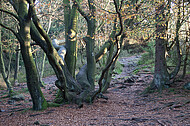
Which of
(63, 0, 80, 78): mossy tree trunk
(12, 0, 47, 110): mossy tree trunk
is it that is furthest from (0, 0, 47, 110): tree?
(63, 0, 80, 78): mossy tree trunk

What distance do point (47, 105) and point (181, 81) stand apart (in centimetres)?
630

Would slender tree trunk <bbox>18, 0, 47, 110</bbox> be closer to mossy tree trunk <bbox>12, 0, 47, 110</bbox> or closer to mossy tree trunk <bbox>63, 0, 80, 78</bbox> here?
mossy tree trunk <bbox>12, 0, 47, 110</bbox>

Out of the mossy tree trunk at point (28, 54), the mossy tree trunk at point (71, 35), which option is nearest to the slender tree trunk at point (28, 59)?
the mossy tree trunk at point (28, 54)

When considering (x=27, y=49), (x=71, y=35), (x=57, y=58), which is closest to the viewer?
(x=27, y=49)

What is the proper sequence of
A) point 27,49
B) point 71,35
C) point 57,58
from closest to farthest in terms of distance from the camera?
point 27,49, point 57,58, point 71,35

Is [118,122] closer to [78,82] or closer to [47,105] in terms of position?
[47,105]

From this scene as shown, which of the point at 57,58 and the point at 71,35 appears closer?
the point at 57,58

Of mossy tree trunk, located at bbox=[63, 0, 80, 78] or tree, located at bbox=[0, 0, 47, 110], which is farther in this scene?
mossy tree trunk, located at bbox=[63, 0, 80, 78]

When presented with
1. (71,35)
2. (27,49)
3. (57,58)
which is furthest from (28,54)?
(71,35)

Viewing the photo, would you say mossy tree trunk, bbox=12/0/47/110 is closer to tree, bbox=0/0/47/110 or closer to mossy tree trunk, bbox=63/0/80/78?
tree, bbox=0/0/47/110

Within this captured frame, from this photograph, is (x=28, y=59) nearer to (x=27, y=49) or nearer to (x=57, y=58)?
(x=27, y=49)

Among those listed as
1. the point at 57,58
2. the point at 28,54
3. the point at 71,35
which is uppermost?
the point at 71,35

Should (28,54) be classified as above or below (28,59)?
above

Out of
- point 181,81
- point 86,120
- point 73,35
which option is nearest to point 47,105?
point 86,120
